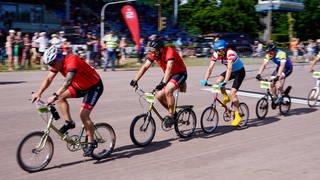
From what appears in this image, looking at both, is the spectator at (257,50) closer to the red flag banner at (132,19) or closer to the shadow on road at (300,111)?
the red flag banner at (132,19)

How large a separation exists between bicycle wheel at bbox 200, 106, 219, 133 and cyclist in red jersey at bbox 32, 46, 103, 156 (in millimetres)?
2803

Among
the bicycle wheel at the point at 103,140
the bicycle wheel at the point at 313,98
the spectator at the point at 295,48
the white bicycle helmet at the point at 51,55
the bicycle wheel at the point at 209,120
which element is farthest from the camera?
the spectator at the point at 295,48

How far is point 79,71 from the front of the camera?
6.54 meters

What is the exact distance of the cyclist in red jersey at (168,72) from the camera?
8000 millimetres

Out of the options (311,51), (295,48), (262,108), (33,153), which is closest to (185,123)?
(262,108)

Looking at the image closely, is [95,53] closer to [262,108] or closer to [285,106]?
[285,106]

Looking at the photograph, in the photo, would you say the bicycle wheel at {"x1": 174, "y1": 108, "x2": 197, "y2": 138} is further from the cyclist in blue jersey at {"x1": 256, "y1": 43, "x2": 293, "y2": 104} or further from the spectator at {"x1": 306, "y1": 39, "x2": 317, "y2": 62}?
the spectator at {"x1": 306, "y1": 39, "x2": 317, "y2": 62}

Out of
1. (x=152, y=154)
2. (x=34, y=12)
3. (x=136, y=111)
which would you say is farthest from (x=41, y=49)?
(x=34, y=12)

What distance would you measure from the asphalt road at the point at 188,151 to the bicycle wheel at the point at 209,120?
6.6 inches

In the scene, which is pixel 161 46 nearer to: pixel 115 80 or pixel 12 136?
pixel 12 136

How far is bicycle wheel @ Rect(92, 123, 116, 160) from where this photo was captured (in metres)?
6.93

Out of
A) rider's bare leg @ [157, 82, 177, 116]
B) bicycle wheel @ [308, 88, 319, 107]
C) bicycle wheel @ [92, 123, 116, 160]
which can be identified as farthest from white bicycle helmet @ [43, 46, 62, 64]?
bicycle wheel @ [308, 88, 319, 107]

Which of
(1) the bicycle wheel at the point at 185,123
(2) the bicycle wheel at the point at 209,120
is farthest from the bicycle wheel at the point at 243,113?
(1) the bicycle wheel at the point at 185,123

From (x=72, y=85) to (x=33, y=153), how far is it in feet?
3.68
